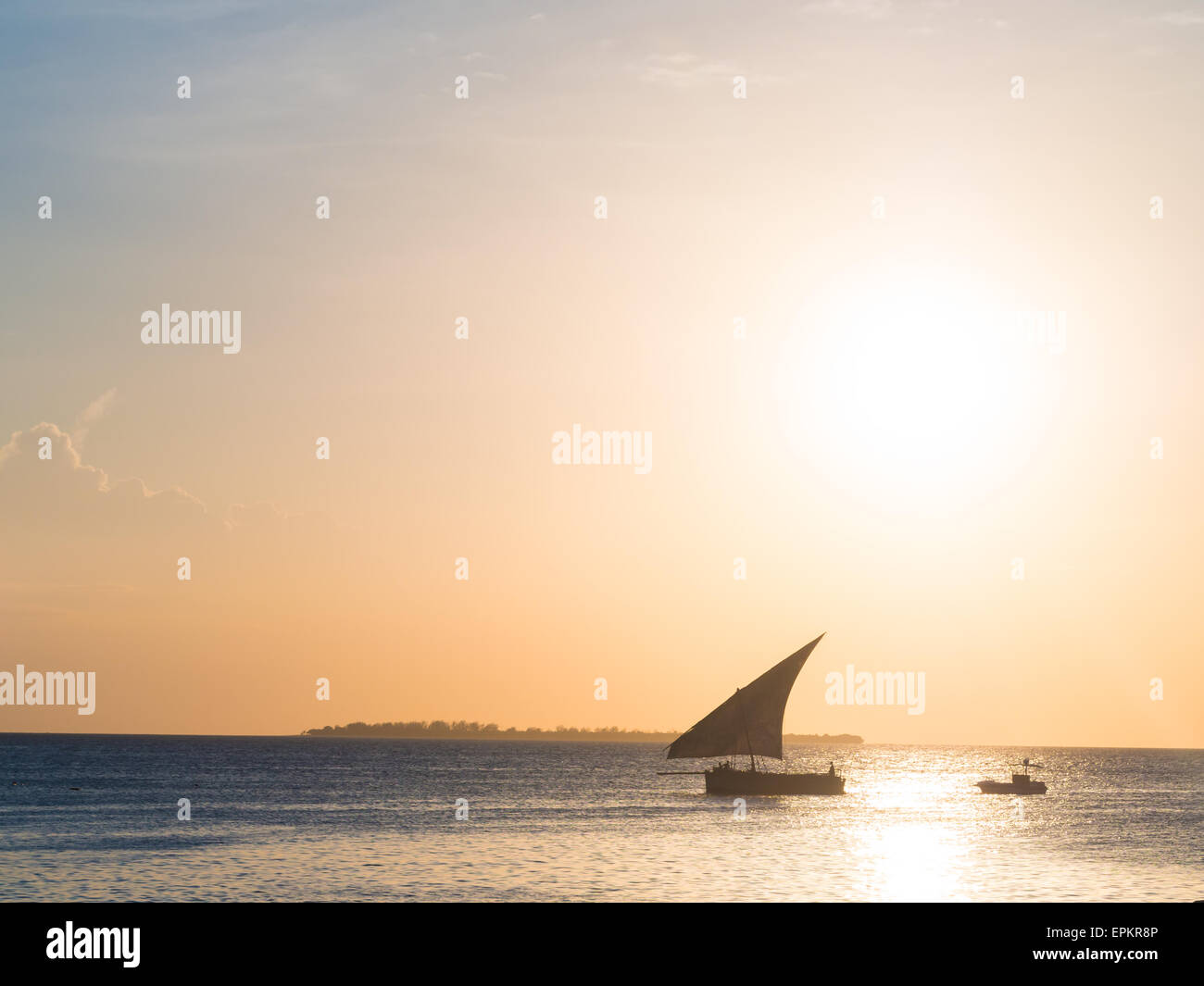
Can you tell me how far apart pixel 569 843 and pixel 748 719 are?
3001 centimetres

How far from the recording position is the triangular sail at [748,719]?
83.2 m

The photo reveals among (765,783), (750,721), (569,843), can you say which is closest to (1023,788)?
(765,783)

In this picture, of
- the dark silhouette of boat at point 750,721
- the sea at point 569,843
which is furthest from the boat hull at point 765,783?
the dark silhouette of boat at point 750,721

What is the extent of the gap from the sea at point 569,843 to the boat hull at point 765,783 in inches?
46.4

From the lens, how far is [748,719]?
84500mm

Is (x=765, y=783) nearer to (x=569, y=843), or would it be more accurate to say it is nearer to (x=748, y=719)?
(x=748, y=719)

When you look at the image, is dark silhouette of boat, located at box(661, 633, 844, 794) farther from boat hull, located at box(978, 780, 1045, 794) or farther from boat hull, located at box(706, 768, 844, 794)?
boat hull, located at box(978, 780, 1045, 794)

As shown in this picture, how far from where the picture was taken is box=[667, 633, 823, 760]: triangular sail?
8325cm

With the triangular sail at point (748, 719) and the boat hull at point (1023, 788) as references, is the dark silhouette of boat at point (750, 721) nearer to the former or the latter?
the triangular sail at point (748, 719)

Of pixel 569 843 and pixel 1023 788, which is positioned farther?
pixel 1023 788
